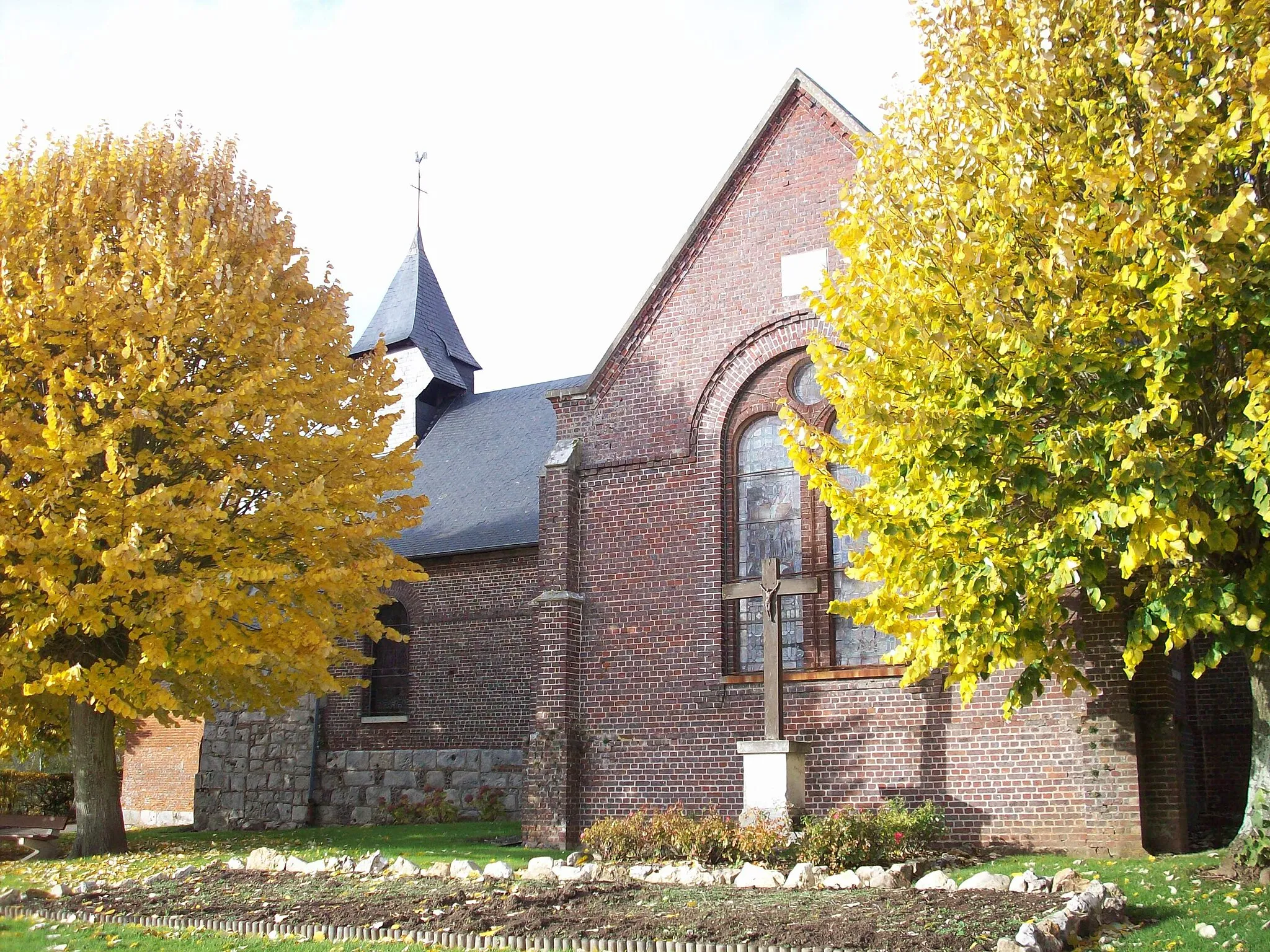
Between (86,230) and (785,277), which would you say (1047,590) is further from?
(86,230)

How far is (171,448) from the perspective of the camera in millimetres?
14219

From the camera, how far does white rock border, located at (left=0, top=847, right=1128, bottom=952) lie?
7398 millimetres

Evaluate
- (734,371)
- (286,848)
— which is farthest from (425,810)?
(734,371)

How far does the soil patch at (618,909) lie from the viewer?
752 centimetres

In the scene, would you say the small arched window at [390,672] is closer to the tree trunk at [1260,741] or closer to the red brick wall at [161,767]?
the red brick wall at [161,767]

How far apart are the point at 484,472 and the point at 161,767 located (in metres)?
9.53

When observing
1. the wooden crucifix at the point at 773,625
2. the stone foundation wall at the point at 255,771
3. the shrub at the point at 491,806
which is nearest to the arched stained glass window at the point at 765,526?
the wooden crucifix at the point at 773,625

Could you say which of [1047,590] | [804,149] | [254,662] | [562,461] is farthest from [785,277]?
[254,662]

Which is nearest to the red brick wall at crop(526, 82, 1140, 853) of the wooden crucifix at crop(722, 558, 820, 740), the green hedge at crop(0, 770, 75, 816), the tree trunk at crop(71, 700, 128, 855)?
the wooden crucifix at crop(722, 558, 820, 740)

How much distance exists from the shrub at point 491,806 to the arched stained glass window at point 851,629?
23.8 ft

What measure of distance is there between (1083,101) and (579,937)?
7.34m

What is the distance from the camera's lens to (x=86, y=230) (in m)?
14.3

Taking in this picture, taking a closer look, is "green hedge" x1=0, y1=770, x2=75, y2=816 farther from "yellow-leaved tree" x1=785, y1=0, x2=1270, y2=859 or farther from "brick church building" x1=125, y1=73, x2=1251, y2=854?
"yellow-leaved tree" x1=785, y1=0, x2=1270, y2=859

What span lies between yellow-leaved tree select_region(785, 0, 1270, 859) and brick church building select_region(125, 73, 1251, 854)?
2303mm
